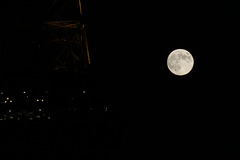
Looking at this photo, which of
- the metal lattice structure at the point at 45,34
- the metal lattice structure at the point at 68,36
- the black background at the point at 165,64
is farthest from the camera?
the black background at the point at 165,64

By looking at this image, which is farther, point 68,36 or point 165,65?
point 165,65

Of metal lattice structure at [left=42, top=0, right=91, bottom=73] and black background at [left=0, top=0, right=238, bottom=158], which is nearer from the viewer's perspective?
metal lattice structure at [left=42, top=0, right=91, bottom=73]

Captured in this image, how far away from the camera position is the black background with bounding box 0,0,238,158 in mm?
8992

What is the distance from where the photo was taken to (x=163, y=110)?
9.19 metres

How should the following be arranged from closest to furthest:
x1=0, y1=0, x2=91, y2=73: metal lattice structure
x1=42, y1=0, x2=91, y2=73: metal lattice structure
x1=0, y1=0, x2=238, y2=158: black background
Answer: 1. x1=0, y1=0, x2=91, y2=73: metal lattice structure
2. x1=42, y1=0, x2=91, y2=73: metal lattice structure
3. x1=0, y1=0, x2=238, y2=158: black background

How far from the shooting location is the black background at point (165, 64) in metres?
8.99

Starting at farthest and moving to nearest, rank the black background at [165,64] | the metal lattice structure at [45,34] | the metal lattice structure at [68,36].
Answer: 1. the black background at [165,64]
2. the metal lattice structure at [68,36]
3. the metal lattice structure at [45,34]

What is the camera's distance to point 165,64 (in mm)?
10453

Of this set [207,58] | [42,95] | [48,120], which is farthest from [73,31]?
[207,58]

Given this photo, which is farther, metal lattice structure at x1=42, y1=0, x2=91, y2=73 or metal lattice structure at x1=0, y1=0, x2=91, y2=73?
metal lattice structure at x1=42, y1=0, x2=91, y2=73

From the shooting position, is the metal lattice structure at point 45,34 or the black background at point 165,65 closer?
the metal lattice structure at point 45,34

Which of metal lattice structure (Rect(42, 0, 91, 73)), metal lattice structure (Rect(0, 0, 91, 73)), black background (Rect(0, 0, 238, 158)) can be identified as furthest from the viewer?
black background (Rect(0, 0, 238, 158))

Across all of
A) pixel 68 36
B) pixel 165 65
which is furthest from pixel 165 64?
pixel 68 36

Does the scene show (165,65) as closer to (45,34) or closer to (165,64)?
(165,64)
